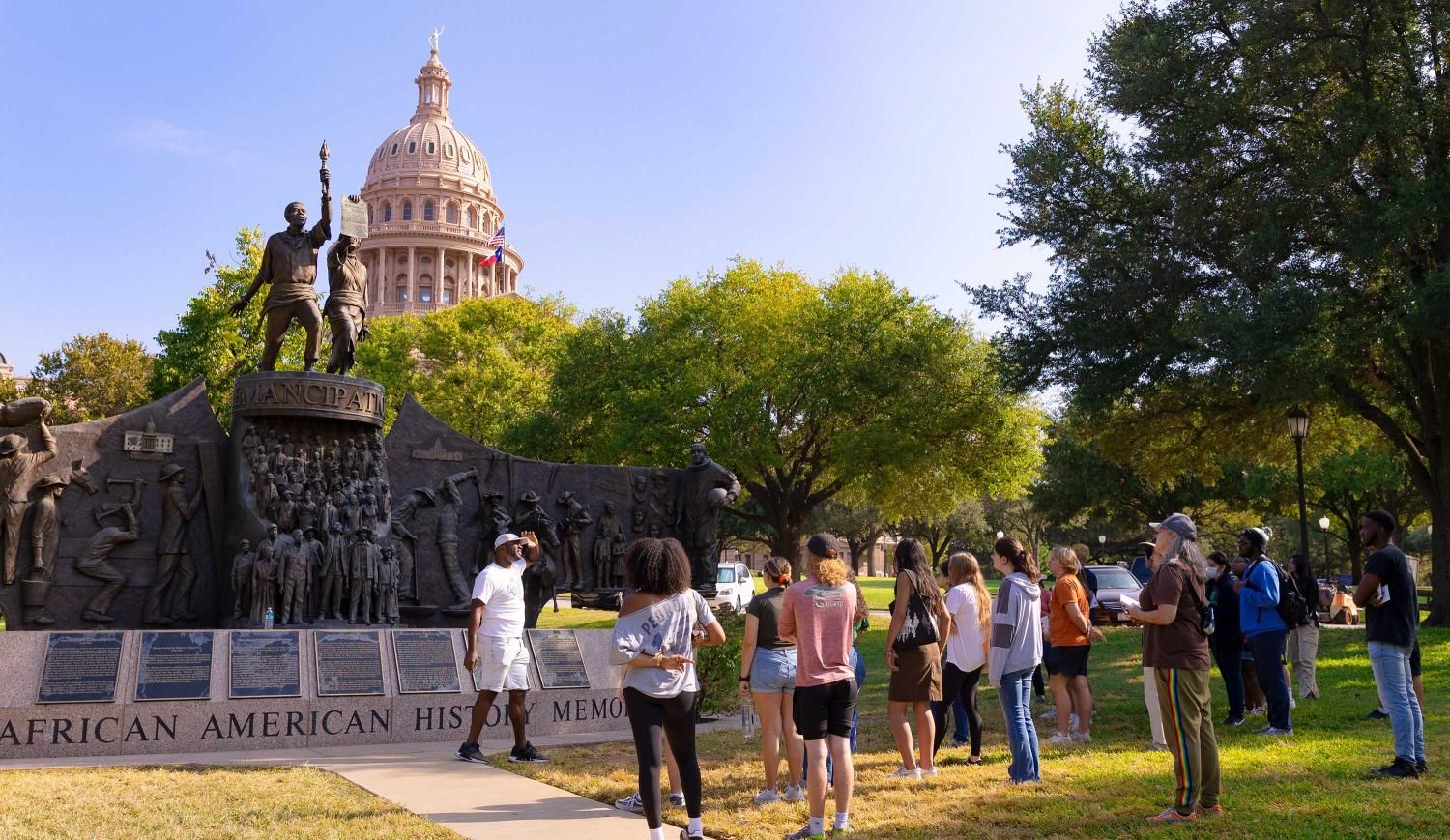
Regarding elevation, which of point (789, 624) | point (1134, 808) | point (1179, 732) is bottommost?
point (1134, 808)

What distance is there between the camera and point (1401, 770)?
7.90 metres

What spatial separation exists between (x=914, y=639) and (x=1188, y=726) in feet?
6.28

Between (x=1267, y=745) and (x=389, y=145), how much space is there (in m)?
106

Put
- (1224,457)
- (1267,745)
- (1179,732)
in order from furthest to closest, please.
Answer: (1224,457), (1267,745), (1179,732)

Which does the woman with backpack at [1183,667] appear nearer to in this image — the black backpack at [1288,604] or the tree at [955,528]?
the black backpack at [1288,604]

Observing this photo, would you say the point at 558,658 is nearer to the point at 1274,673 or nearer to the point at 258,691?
the point at 258,691

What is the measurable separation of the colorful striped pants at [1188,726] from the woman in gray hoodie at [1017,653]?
4.53ft

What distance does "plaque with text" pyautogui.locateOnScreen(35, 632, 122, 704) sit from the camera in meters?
9.34

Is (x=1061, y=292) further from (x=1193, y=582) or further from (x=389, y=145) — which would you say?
(x=389, y=145)

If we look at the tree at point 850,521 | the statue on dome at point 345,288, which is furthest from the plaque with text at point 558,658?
the tree at point 850,521

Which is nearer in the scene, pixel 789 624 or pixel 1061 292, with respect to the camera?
pixel 789 624

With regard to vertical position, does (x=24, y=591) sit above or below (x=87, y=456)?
below

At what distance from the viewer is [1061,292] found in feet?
A: 70.5

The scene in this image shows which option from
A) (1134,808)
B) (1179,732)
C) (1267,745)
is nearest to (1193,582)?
(1179,732)
